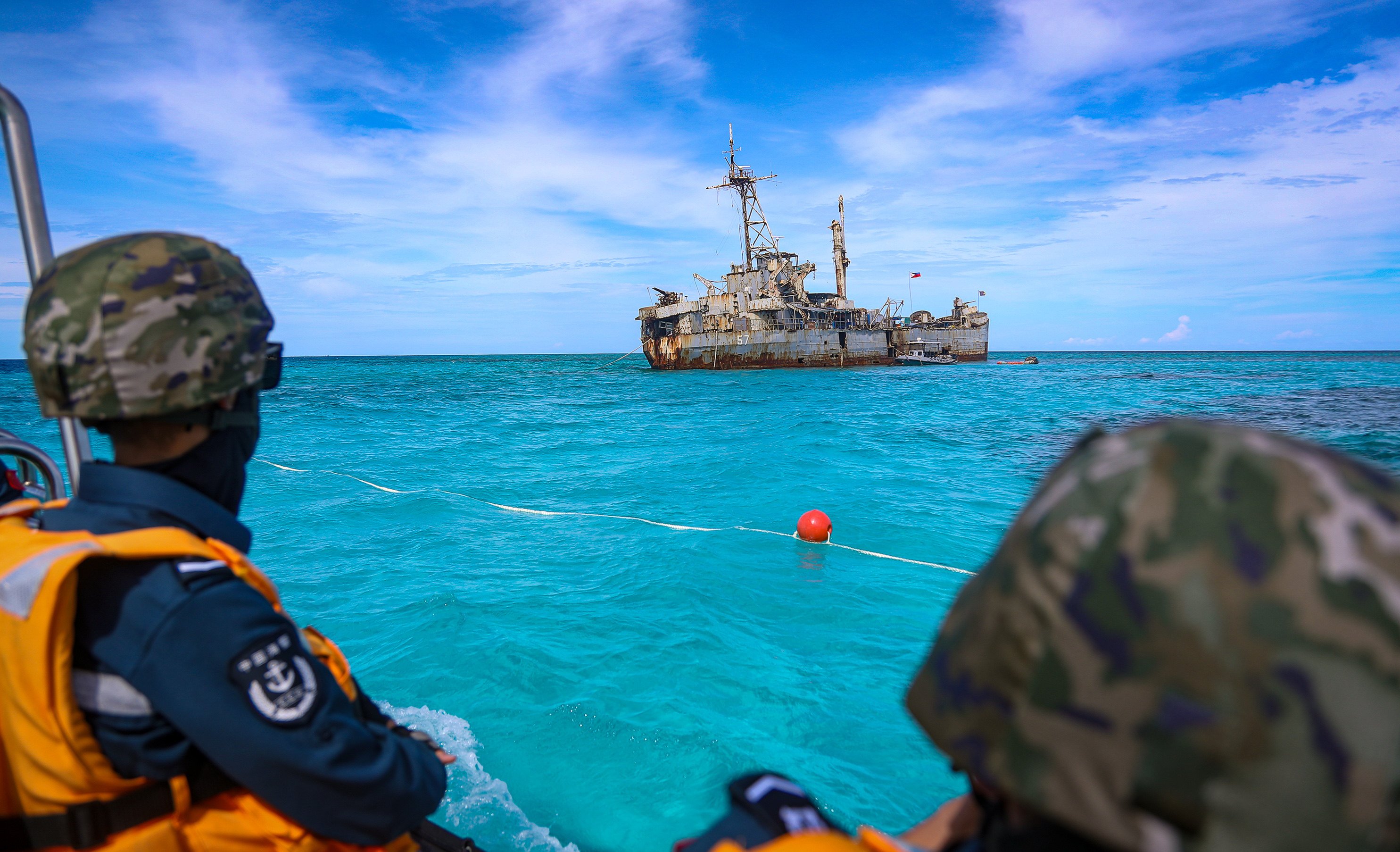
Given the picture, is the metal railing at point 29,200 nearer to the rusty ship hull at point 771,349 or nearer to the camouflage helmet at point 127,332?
the camouflage helmet at point 127,332

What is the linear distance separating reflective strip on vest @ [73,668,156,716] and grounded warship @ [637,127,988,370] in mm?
44268

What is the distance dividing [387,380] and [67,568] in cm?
5529

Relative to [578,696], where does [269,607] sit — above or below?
above

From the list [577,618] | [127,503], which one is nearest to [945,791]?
[577,618]

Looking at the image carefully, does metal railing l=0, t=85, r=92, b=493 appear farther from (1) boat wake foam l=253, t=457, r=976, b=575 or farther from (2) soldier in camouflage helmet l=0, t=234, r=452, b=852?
(1) boat wake foam l=253, t=457, r=976, b=575

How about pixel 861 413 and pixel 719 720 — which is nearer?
pixel 719 720

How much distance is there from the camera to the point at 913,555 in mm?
7992

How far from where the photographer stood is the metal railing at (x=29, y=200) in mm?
2303

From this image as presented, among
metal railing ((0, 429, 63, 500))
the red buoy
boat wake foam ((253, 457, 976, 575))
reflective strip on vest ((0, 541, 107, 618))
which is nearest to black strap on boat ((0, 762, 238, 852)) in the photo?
reflective strip on vest ((0, 541, 107, 618))

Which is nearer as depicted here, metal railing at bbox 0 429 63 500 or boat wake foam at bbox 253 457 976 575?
metal railing at bbox 0 429 63 500

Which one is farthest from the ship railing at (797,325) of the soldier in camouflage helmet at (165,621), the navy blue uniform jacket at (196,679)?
the navy blue uniform jacket at (196,679)

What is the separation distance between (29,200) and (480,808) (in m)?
3.29

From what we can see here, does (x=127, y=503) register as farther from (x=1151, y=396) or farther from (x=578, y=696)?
(x=1151, y=396)

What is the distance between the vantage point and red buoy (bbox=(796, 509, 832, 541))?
8148 millimetres
